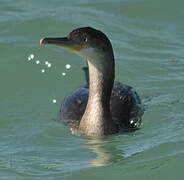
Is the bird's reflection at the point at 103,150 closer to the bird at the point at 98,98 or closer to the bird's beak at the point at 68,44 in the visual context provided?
the bird at the point at 98,98

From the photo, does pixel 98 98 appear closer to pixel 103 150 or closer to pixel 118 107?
pixel 118 107

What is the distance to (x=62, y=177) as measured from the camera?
911 centimetres

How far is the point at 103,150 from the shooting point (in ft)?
32.9

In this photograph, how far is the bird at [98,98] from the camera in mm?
10211

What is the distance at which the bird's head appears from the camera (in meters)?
10.1

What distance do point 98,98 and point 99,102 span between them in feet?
0.15

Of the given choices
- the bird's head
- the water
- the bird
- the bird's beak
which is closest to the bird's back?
the bird

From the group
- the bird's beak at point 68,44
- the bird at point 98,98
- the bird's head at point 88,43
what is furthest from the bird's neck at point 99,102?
the bird's beak at point 68,44

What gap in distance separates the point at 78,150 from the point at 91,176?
36.2 inches

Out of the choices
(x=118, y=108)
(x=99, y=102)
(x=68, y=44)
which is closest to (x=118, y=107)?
(x=118, y=108)

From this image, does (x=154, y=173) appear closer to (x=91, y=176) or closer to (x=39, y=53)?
(x=91, y=176)

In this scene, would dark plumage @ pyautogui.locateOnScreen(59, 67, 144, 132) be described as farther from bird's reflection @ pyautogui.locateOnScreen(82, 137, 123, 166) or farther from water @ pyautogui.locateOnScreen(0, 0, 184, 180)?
bird's reflection @ pyautogui.locateOnScreen(82, 137, 123, 166)

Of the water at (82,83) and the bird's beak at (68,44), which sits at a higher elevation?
the bird's beak at (68,44)

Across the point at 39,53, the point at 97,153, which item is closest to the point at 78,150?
the point at 97,153
